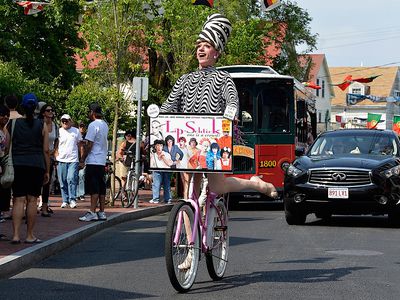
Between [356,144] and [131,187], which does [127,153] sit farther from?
[356,144]

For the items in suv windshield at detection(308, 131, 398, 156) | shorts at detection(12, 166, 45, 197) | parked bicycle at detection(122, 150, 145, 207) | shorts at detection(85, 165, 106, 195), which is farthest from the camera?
parked bicycle at detection(122, 150, 145, 207)

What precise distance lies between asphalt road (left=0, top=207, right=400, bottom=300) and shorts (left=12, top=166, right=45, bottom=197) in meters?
0.86

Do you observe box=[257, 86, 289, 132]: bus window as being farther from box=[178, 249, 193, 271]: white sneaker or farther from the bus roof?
box=[178, 249, 193, 271]: white sneaker

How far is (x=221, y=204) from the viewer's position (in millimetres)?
8805

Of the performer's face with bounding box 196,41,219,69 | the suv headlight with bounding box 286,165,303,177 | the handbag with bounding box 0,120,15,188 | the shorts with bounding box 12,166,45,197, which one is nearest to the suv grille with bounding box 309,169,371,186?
the suv headlight with bounding box 286,165,303,177

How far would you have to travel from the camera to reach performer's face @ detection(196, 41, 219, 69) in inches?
334

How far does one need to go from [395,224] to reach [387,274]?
6.17m

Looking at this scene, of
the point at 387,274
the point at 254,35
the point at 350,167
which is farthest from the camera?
the point at 254,35

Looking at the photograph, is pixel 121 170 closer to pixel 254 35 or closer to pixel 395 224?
pixel 395 224

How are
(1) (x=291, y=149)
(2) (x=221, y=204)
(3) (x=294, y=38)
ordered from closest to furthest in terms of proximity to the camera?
(2) (x=221, y=204), (1) (x=291, y=149), (3) (x=294, y=38)

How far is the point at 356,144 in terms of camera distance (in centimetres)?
1631

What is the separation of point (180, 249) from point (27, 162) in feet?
12.6

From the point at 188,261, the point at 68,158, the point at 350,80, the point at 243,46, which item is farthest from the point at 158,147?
the point at 350,80

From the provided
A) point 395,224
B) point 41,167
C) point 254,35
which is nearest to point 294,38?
point 254,35
